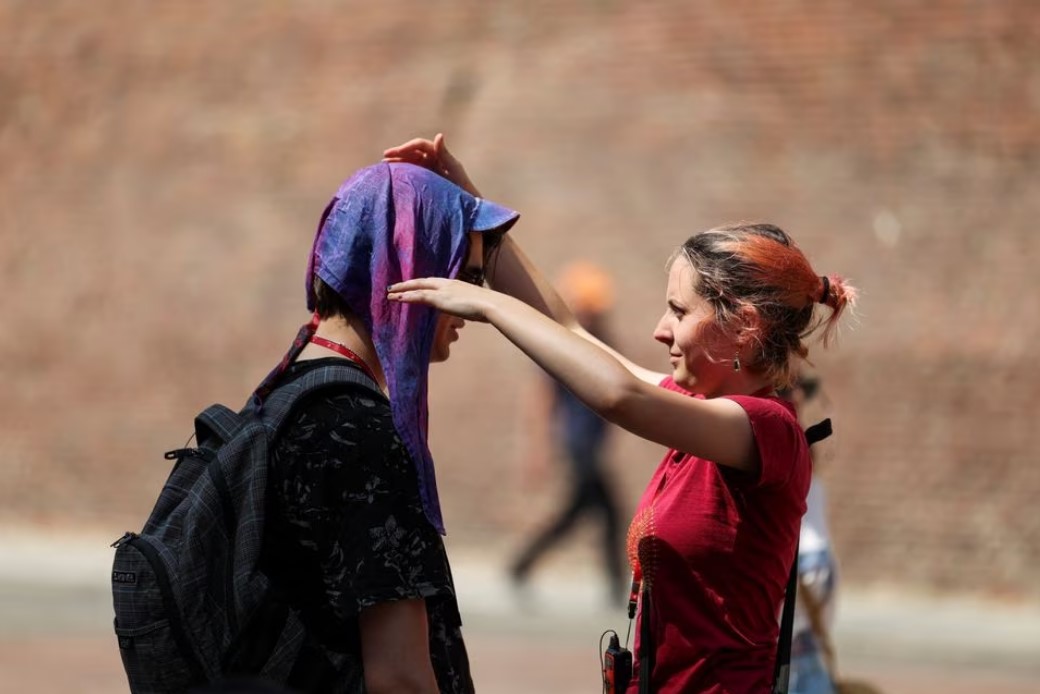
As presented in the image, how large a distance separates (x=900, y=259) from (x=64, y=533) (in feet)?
22.7

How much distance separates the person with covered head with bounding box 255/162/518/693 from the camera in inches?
106

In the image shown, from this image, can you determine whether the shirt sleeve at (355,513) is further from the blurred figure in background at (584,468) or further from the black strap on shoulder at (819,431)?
the blurred figure in background at (584,468)

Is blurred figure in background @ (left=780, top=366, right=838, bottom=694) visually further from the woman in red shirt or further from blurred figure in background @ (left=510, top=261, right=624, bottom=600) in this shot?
blurred figure in background @ (left=510, top=261, right=624, bottom=600)

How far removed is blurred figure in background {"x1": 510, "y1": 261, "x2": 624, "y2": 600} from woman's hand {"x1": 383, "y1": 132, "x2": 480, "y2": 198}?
24.0ft

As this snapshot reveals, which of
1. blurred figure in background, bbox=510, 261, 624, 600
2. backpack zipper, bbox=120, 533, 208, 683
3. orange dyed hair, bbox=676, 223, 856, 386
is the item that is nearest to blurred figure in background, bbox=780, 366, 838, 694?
orange dyed hair, bbox=676, 223, 856, 386

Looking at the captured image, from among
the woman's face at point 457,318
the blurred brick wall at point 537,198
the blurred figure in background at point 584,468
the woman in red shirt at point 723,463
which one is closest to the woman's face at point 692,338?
the woman in red shirt at point 723,463

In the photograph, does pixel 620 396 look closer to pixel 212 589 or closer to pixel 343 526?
pixel 343 526

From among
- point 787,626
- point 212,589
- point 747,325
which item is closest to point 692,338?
point 747,325

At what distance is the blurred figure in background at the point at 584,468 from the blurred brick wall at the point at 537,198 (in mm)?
776

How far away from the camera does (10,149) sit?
46.3 feet

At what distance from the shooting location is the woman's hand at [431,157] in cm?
332

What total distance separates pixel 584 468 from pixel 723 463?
8112 mm

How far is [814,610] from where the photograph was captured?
4.70 meters

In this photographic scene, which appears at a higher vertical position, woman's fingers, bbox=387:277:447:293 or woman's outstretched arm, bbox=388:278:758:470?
woman's fingers, bbox=387:277:447:293
